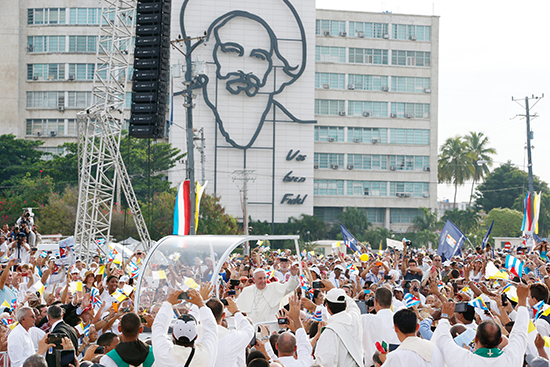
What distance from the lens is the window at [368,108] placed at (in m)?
66.4

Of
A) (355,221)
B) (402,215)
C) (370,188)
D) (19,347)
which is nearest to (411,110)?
(370,188)

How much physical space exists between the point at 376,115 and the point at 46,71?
33660mm

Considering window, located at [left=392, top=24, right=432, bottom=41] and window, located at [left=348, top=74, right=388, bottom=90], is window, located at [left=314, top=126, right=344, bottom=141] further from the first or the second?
window, located at [left=392, top=24, right=432, bottom=41]

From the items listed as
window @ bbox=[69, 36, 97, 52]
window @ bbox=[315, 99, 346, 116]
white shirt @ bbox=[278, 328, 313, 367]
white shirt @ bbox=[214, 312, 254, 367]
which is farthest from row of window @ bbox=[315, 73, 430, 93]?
white shirt @ bbox=[214, 312, 254, 367]

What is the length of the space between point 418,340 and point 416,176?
6398 centimetres

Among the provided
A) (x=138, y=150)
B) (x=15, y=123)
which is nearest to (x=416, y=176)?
(x=138, y=150)

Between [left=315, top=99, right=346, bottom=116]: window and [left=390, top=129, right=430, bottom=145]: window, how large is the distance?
20.0ft

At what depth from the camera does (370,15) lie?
67.1 meters

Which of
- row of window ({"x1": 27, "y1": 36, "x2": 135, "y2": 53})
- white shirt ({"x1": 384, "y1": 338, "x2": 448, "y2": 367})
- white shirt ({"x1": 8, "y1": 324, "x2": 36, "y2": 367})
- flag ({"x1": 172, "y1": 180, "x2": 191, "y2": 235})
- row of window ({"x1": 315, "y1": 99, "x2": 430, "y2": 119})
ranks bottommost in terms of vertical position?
white shirt ({"x1": 8, "y1": 324, "x2": 36, "y2": 367})

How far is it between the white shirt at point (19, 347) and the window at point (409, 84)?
6317 cm

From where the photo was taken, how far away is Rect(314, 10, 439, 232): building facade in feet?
215

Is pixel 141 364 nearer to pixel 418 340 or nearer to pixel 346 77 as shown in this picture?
pixel 418 340

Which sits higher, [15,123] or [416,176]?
[15,123]

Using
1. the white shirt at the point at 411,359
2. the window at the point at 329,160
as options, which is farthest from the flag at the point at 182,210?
the window at the point at 329,160
